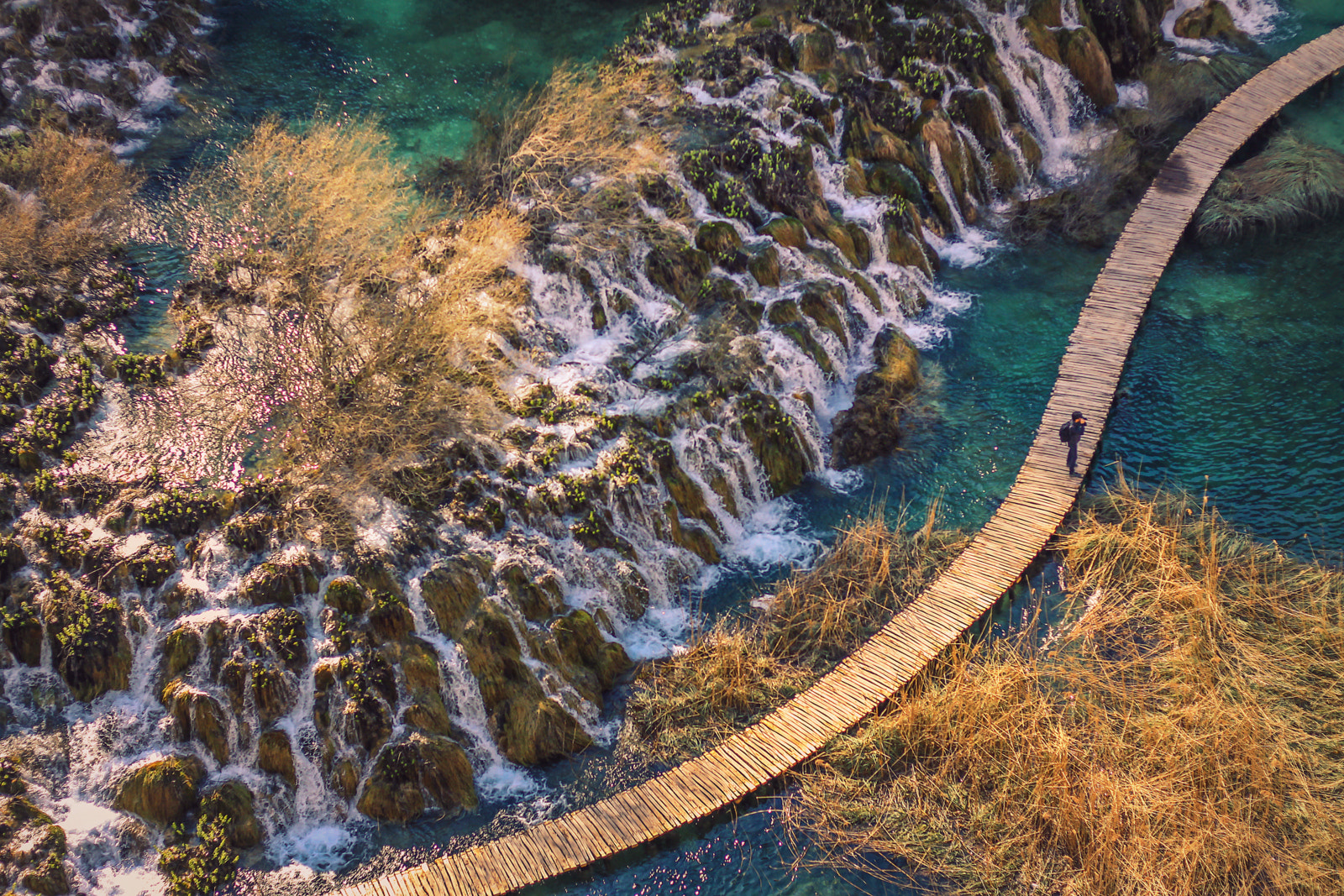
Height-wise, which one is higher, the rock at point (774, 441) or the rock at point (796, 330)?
the rock at point (796, 330)

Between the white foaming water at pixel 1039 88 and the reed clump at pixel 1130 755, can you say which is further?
the white foaming water at pixel 1039 88

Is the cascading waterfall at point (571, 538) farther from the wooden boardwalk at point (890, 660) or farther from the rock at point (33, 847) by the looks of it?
the wooden boardwalk at point (890, 660)

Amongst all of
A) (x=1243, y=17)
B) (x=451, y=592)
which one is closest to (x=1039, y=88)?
(x=1243, y=17)

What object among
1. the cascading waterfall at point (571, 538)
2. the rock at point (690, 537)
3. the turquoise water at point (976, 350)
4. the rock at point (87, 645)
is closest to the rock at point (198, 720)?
the cascading waterfall at point (571, 538)

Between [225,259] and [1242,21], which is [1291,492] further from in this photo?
[225,259]

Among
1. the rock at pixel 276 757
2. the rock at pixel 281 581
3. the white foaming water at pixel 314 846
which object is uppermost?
the rock at pixel 281 581

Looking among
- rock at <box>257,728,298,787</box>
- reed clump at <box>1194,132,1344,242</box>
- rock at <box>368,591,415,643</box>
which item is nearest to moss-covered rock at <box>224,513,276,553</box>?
rock at <box>368,591,415,643</box>

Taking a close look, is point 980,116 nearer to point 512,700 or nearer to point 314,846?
point 512,700
